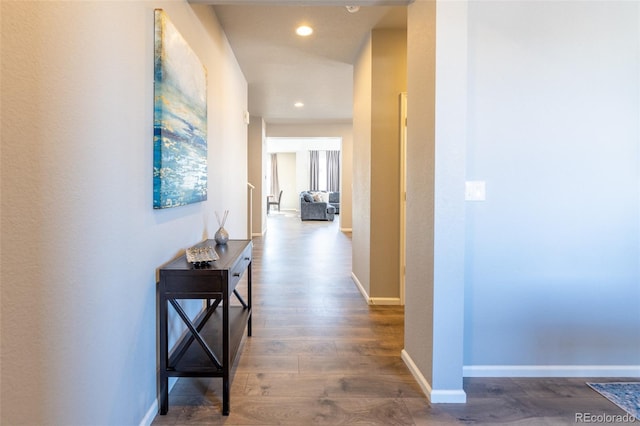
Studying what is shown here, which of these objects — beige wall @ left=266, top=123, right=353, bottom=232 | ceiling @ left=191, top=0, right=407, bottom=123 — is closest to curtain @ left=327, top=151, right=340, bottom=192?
beige wall @ left=266, top=123, right=353, bottom=232

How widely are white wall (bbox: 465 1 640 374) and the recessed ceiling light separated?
5.80 feet

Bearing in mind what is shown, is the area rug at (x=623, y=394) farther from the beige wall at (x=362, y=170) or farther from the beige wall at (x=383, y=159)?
the beige wall at (x=362, y=170)

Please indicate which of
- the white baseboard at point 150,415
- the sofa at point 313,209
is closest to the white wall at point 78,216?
the white baseboard at point 150,415

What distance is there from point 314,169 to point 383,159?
10896 mm

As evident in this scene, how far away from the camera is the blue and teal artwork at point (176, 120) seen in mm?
1676

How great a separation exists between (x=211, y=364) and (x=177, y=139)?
1226mm

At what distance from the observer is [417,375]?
6.68 ft

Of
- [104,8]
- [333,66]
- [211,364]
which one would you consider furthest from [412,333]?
[333,66]

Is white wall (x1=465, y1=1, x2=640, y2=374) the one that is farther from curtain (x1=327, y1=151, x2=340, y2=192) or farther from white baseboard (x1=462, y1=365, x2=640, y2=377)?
curtain (x1=327, y1=151, x2=340, y2=192)

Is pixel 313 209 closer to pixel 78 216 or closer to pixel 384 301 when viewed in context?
pixel 384 301

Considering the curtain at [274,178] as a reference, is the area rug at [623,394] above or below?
below

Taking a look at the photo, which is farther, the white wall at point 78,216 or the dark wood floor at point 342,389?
the dark wood floor at point 342,389

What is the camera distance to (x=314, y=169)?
14.2 metres

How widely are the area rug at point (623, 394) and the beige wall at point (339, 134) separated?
22.1 ft
